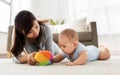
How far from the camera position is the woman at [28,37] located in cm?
124

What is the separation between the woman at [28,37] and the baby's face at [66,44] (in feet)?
0.54

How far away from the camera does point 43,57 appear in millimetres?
1212

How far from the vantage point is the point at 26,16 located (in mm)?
1254

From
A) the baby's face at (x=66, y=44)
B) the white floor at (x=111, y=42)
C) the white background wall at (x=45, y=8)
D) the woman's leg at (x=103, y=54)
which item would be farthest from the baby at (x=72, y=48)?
the white background wall at (x=45, y=8)

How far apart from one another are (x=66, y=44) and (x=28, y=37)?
0.27 m

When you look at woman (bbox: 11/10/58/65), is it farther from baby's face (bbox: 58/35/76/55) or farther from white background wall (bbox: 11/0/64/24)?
white background wall (bbox: 11/0/64/24)

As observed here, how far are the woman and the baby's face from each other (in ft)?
0.54

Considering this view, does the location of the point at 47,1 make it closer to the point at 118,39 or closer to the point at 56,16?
the point at 56,16

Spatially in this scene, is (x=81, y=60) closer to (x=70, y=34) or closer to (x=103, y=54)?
(x=70, y=34)

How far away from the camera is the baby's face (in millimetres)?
1170

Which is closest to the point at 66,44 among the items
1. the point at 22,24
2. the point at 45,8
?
the point at 22,24

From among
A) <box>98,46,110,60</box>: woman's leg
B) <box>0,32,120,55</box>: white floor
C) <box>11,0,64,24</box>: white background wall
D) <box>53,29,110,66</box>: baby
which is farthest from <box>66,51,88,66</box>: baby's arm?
<box>11,0,64,24</box>: white background wall

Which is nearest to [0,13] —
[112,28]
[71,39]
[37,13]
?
[37,13]

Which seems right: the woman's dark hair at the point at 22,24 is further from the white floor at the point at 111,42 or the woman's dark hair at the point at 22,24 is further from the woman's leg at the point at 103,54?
the white floor at the point at 111,42
